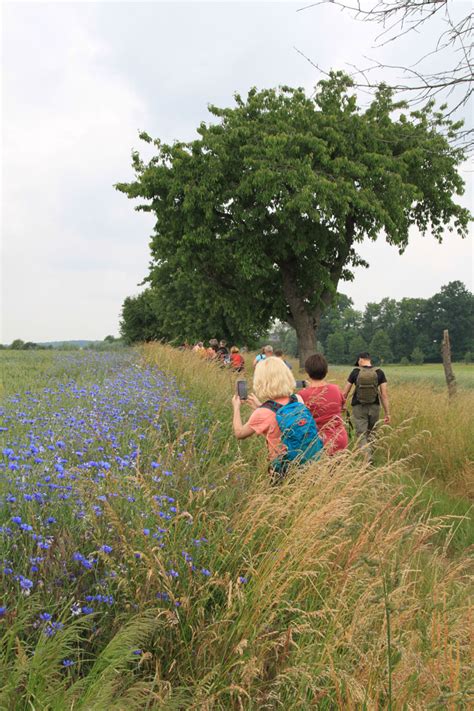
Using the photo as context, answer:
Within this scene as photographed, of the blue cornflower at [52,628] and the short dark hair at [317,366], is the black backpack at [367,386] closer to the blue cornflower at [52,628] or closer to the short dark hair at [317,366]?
the short dark hair at [317,366]

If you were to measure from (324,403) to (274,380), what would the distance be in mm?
1219

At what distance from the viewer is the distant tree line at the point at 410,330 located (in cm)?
6975

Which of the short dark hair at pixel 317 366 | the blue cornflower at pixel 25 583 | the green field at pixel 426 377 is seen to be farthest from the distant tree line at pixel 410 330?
the blue cornflower at pixel 25 583

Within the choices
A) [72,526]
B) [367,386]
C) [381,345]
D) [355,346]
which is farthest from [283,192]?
[355,346]

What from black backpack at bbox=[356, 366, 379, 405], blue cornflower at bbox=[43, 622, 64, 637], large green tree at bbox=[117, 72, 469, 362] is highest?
large green tree at bbox=[117, 72, 469, 362]

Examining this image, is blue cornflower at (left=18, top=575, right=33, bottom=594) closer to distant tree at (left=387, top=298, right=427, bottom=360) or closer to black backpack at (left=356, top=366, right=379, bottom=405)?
black backpack at (left=356, top=366, right=379, bottom=405)

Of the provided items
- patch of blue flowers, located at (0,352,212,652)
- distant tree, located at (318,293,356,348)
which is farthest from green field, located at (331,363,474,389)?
distant tree, located at (318,293,356,348)

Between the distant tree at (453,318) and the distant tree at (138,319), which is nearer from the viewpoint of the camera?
the distant tree at (138,319)

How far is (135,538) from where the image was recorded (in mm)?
2633

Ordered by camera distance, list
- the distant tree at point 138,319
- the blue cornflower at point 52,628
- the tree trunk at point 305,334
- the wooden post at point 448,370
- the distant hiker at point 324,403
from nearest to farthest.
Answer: the blue cornflower at point 52,628 → the distant hiker at point 324,403 → the wooden post at point 448,370 → the tree trunk at point 305,334 → the distant tree at point 138,319

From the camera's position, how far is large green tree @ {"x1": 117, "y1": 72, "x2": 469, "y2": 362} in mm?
18562

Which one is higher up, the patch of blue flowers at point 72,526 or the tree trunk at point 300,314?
the tree trunk at point 300,314

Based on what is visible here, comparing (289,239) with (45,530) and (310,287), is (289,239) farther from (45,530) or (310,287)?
(45,530)

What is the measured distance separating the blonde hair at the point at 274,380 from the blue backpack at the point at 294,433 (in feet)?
0.31
